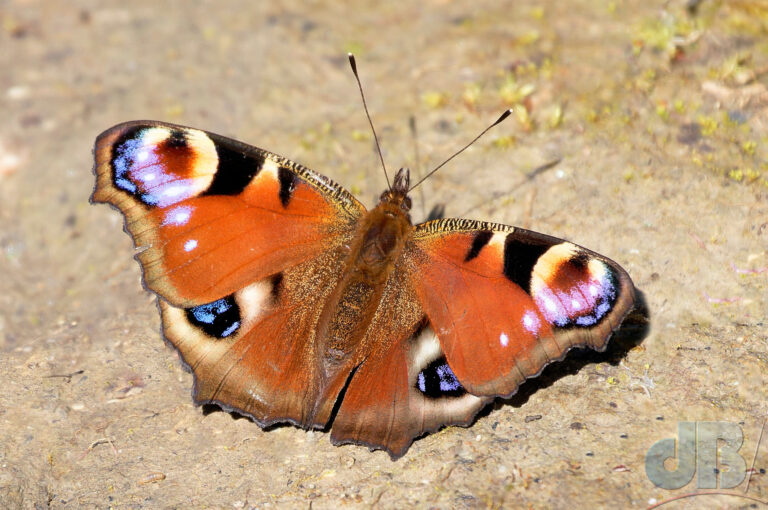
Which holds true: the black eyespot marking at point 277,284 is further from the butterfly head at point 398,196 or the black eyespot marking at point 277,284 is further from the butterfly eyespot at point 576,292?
the butterfly eyespot at point 576,292

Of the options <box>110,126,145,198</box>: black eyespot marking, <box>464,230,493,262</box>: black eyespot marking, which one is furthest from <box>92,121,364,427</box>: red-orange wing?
<box>464,230,493,262</box>: black eyespot marking

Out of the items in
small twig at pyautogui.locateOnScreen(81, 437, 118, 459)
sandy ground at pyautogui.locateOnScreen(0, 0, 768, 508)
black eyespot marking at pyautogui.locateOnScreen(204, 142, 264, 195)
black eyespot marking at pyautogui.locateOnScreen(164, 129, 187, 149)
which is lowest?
small twig at pyautogui.locateOnScreen(81, 437, 118, 459)

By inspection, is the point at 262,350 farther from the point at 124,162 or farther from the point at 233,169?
the point at 124,162

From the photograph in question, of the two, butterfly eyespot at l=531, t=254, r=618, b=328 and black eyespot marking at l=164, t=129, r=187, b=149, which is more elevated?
black eyespot marking at l=164, t=129, r=187, b=149

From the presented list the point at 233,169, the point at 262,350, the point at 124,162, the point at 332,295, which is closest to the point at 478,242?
the point at 332,295

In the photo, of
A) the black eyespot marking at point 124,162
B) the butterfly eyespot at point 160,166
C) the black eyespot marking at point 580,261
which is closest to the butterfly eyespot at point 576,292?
the black eyespot marking at point 580,261

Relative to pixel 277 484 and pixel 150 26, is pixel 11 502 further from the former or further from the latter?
pixel 150 26

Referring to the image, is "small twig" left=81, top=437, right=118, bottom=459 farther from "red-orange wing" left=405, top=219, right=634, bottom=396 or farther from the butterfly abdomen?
"red-orange wing" left=405, top=219, right=634, bottom=396
